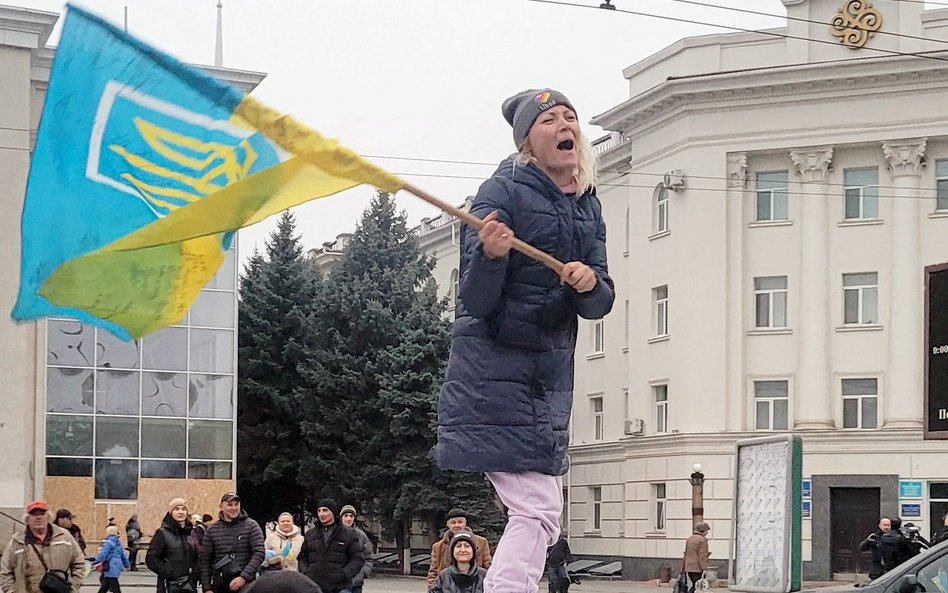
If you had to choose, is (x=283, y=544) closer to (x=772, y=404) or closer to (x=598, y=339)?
(x=772, y=404)

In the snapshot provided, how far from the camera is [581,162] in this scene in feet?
18.0

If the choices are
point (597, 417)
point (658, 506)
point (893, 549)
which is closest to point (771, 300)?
point (658, 506)

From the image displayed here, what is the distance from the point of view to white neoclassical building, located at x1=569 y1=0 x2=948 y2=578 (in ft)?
154

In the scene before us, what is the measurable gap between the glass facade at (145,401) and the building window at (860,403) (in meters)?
18.8

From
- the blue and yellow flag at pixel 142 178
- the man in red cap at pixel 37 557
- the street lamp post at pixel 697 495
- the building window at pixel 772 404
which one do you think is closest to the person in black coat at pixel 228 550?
the man in red cap at pixel 37 557

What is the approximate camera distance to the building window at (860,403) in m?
47.6

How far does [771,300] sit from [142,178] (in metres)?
45.8

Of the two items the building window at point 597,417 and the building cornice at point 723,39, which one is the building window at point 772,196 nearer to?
the building cornice at point 723,39

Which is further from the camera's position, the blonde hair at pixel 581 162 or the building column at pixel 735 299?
the building column at pixel 735 299

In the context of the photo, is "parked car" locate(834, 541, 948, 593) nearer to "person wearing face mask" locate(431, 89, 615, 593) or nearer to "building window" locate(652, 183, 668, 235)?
"person wearing face mask" locate(431, 89, 615, 593)

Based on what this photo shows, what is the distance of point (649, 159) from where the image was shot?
172 ft

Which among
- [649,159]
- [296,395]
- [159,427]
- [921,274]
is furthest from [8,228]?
[921,274]

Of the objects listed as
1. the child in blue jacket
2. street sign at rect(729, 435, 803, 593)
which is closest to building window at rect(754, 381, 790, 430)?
the child in blue jacket

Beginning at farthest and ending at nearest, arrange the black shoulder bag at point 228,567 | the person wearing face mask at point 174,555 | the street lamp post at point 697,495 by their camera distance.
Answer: the street lamp post at point 697,495 < the person wearing face mask at point 174,555 < the black shoulder bag at point 228,567
